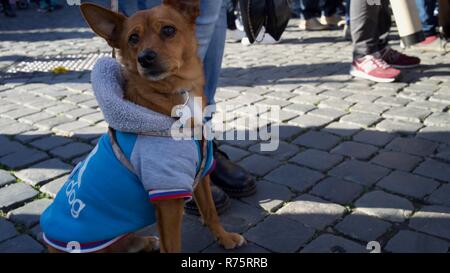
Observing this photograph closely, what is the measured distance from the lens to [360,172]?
287cm

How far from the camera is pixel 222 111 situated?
419cm

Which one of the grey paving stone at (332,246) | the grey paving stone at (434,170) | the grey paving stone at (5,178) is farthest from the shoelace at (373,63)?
the grey paving stone at (5,178)

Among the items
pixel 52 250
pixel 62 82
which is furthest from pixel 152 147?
pixel 62 82

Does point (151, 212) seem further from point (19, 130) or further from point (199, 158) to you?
point (19, 130)

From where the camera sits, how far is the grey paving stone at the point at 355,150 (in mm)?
3108

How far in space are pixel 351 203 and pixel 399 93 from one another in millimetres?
2176

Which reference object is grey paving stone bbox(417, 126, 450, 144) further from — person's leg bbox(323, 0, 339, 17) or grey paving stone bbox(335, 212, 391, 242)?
person's leg bbox(323, 0, 339, 17)

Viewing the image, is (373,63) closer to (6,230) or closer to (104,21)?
(104,21)

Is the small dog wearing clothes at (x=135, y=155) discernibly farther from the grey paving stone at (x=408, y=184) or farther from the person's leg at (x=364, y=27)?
the person's leg at (x=364, y=27)

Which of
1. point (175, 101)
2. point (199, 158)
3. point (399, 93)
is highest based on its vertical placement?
point (175, 101)

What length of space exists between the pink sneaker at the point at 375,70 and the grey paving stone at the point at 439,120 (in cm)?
102

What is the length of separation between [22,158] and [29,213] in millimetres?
888

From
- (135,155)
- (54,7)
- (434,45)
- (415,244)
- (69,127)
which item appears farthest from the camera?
(54,7)

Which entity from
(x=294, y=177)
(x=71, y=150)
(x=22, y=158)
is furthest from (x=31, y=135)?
(x=294, y=177)
